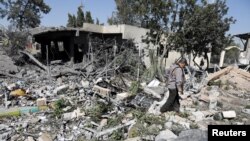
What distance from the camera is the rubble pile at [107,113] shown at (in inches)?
249

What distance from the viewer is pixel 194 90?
10602mm

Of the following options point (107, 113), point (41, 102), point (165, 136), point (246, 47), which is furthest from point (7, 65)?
point (246, 47)

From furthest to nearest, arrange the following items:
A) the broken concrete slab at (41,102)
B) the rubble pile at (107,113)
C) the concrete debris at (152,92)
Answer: the concrete debris at (152,92), the broken concrete slab at (41,102), the rubble pile at (107,113)

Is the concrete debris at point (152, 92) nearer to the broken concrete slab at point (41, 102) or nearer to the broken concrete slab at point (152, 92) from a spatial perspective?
the broken concrete slab at point (152, 92)

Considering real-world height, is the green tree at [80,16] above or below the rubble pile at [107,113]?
above

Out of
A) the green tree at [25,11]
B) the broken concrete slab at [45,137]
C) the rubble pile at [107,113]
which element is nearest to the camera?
the broken concrete slab at [45,137]

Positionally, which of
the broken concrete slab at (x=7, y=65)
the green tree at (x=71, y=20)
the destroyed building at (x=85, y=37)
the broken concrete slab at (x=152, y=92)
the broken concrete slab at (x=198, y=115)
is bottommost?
the broken concrete slab at (x=198, y=115)

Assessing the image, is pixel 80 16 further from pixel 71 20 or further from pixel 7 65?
pixel 7 65

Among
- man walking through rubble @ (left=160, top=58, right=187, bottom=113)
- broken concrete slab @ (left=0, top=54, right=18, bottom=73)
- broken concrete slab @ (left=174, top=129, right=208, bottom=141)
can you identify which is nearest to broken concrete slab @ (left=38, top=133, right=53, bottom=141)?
broken concrete slab @ (left=174, top=129, right=208, bottom=141)

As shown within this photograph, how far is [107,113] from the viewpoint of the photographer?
7621mm

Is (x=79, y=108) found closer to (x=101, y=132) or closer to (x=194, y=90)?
(x=101, y=132)

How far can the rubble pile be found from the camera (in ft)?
20.7

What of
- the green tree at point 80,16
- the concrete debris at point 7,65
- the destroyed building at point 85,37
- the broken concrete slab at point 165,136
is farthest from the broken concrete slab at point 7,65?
the green tree at point 80,16

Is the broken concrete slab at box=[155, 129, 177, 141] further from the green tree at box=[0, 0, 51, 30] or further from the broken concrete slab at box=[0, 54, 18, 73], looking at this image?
the green tree at box=[0, 0, 51, 30]
